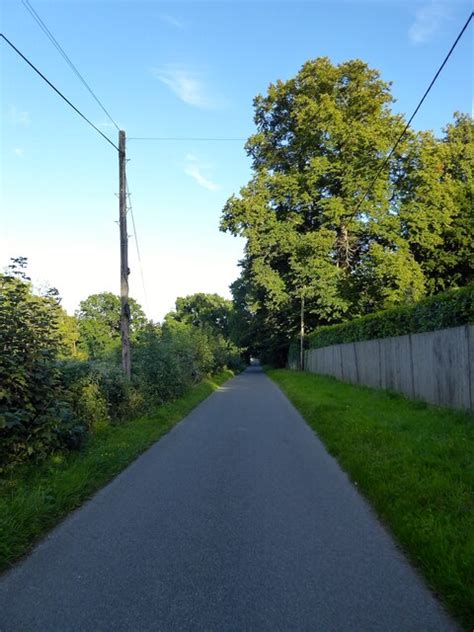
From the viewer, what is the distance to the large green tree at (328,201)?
31.3 meters

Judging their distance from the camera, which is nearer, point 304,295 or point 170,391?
point 170,391

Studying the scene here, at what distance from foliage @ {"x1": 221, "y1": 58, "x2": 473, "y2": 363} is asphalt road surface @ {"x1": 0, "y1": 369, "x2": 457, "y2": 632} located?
2540 cm

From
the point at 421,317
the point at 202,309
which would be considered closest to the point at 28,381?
the point at 421,317

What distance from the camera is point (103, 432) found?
416 inches

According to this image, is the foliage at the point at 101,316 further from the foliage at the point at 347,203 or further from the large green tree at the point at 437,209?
the large green tree at the point at 437,209

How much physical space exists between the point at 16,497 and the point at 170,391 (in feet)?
42.1

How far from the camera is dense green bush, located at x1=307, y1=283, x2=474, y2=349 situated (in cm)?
1098

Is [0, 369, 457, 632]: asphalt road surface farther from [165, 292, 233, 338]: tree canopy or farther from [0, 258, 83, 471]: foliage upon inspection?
[165, 292, 233, 338]: tree canopy

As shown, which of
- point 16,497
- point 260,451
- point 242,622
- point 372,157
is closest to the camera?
point 242,622

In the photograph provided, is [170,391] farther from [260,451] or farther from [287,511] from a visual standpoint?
[287,511]

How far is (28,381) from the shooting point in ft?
24.3

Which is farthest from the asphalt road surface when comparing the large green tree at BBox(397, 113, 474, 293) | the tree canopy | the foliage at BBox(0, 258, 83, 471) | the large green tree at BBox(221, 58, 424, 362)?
the tree canopy

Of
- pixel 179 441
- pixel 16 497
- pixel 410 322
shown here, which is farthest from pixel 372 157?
pixel 16 497

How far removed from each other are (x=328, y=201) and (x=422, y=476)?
27.1 metres
